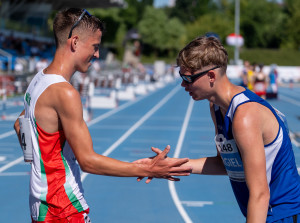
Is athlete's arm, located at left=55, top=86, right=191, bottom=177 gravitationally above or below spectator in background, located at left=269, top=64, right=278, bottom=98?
above

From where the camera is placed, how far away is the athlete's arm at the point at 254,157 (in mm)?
2461


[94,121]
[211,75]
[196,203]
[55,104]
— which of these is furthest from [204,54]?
[94,121]

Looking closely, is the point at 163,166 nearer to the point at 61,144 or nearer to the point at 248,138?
the point at 61,144

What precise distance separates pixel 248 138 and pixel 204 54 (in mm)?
516

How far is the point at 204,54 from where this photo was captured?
270 centimetres

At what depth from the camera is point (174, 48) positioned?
291 ft

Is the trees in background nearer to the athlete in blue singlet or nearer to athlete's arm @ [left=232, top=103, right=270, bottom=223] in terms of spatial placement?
the athlete in blue singlet

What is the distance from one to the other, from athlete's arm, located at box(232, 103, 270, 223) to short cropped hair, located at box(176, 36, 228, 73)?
342 millimetres

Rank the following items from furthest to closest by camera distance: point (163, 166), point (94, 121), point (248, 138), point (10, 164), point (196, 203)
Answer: point (94, 121), point (10, 164), point (196, 203), point (163, 166), point (248, 138)

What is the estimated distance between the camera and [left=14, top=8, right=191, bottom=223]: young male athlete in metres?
2.75

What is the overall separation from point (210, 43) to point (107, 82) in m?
29.7

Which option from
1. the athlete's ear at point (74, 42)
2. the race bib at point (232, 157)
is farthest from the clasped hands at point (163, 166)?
the athlete's ear at point (74, 42)

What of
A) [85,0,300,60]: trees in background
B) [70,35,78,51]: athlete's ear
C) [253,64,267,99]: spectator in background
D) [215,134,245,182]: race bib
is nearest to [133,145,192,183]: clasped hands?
[215,134,245,182]: race bib

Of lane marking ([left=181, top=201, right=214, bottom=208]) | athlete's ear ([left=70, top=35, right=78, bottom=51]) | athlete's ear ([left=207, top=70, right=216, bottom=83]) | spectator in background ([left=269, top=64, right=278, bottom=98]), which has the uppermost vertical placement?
athlete's ear ([left=70, top=35, right=78, bottom=51])
